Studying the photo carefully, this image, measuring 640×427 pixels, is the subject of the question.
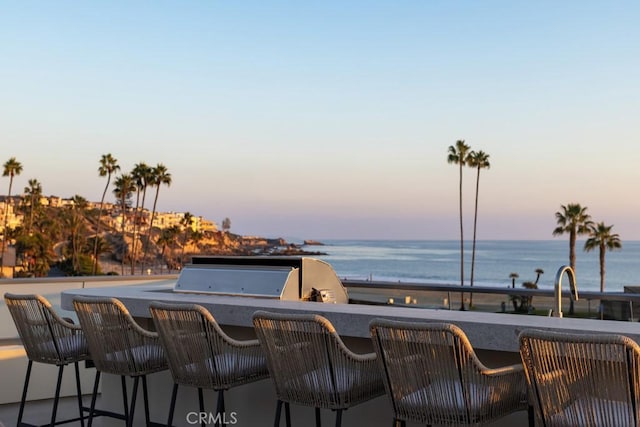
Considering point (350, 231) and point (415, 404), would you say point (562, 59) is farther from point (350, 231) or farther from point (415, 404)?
point (350, 231)

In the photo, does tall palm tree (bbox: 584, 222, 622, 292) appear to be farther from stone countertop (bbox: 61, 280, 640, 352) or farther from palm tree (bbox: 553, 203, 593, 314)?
stone countertop (bbox: 61, 280, 640, 352)

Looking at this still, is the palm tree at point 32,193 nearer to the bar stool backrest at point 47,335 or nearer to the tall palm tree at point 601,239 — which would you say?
the tall palm tree at point 601,239

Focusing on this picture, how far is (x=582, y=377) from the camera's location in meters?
2.12

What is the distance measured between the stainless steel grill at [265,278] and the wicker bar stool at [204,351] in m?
0.54

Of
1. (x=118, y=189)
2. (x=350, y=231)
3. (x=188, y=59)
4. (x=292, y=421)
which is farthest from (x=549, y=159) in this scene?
(x=292, y=421)

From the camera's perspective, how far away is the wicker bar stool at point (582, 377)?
201cm

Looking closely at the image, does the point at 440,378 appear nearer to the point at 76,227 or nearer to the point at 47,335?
the point at 47,335

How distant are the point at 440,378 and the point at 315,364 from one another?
561mm

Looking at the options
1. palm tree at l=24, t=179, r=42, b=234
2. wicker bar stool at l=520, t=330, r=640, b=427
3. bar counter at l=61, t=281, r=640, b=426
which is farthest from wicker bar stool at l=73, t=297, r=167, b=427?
palm tree at l=24, t=179, r=42, b=234

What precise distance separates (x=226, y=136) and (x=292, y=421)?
19.7 meters

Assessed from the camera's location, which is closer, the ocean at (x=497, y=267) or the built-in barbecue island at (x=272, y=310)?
the built-in barbecue island at (x=272, y=310)

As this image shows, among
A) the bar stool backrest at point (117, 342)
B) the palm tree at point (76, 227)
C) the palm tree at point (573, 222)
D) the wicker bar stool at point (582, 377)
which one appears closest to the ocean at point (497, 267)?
the palm tree at point (76, 227)

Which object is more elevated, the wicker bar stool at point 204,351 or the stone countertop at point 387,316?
the stone countertop at point 387,316

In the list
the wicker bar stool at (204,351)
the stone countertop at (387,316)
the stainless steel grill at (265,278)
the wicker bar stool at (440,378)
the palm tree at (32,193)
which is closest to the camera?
the wicker bar stool at (440,378)
